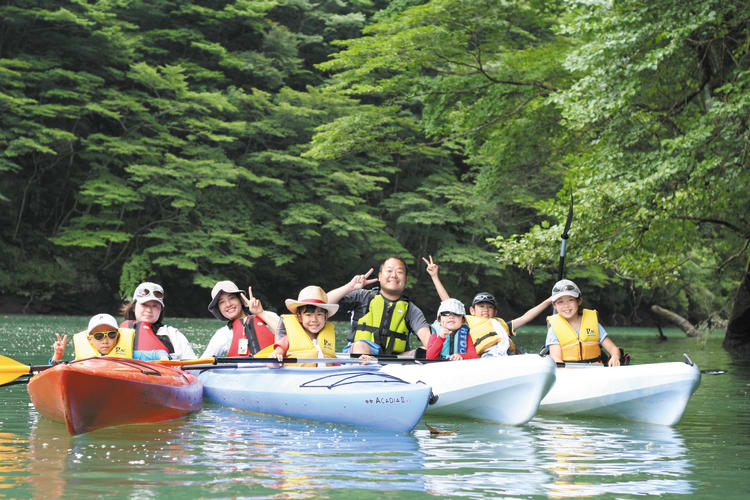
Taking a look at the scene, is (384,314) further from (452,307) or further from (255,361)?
(255,361)

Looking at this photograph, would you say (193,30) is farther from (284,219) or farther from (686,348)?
(686,348)

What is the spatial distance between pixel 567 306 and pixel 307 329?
91.1 inches

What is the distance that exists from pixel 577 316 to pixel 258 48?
24.4 m

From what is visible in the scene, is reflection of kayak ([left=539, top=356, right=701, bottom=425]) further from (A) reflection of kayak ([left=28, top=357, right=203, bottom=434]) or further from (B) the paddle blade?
(B) the paddle blade

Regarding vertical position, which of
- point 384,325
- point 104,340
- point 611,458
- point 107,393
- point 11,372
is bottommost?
point 611,458

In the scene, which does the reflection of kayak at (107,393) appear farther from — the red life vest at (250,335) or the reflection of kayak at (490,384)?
the reflection of kayak at (490,384)

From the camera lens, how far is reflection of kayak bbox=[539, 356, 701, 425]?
6.69 m

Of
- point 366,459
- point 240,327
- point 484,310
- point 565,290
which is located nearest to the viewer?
point 366,459

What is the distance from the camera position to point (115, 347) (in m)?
6.73

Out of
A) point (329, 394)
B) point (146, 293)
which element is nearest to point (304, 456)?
point (329, 394)

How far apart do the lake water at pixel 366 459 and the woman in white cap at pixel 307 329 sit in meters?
0.58

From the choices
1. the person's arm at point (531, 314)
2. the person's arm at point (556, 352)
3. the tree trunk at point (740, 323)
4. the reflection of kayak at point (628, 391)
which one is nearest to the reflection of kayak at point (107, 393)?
the reflection of kayak at point (628, 391)

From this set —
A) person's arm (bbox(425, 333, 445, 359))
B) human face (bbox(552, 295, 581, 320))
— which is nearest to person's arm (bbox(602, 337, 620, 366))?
human face (bbox(552, 295, 581, 320))

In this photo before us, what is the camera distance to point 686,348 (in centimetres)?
1897
